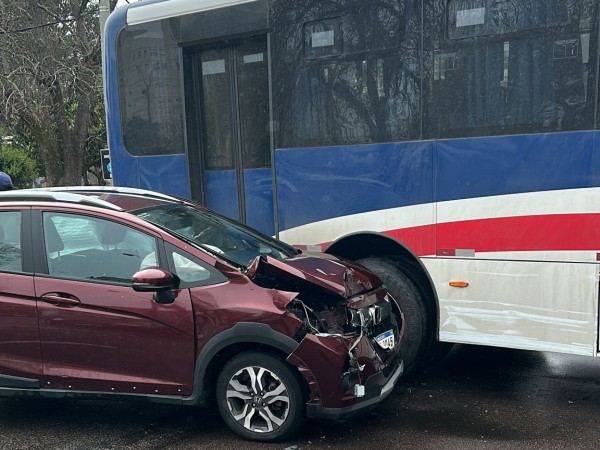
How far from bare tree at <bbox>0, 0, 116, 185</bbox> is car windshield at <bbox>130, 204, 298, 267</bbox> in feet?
39.9

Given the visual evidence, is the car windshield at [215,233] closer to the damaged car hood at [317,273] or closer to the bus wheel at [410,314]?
the damaged car hood at [317,273]

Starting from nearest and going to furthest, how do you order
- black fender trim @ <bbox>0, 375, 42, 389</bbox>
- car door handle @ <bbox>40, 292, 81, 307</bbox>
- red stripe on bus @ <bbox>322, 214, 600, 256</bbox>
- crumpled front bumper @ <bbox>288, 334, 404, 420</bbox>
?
crumpled front bumper @ <bbox>288, 334, 404, 420</bbox>
car door handle @ <bbox>40, 292, 81, 307</bbox>
black fender trim @ <bbox>0, 375, 42, 389</bbox>
red stripe on bus @ <bbox>322, 214, 600, 256</bbox>

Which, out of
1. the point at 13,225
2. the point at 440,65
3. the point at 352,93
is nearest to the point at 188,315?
the point at 13,225

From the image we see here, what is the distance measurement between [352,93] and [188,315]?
7.75 feet

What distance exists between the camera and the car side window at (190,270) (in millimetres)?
4207

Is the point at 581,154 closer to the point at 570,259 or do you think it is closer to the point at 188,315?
the point at 570,259

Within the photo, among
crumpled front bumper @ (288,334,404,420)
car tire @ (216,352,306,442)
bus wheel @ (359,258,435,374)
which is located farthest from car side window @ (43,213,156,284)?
bus wheel @ (359,258,435,374)

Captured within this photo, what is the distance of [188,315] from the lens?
414cm

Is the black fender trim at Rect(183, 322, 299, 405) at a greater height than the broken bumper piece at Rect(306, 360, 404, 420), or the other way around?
the black fender trim at Rect(183, 322, 299, 405)

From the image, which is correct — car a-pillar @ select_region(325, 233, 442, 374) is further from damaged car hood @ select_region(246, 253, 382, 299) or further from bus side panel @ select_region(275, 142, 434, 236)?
damaged car hood @ select_region(246, 253, 382, 299)

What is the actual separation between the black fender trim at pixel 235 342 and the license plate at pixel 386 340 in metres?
0.77

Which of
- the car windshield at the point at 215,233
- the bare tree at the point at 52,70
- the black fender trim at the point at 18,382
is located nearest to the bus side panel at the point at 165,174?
the car windshield at the point at 215,233

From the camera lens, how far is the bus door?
19.1ft

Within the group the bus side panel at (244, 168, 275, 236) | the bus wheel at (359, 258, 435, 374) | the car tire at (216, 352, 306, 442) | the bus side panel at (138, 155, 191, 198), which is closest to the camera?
the car tire at (216, 352, 306, 442)
